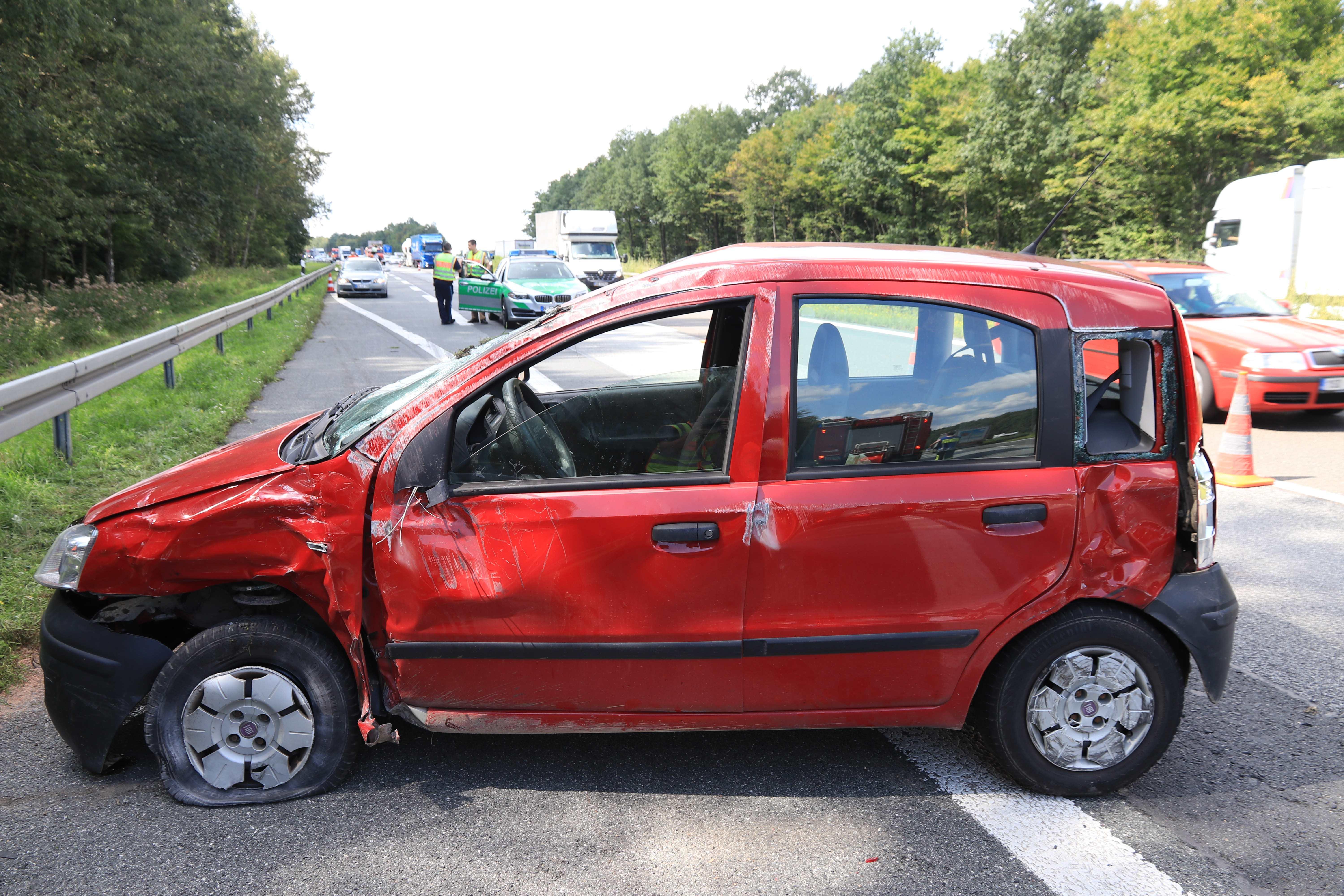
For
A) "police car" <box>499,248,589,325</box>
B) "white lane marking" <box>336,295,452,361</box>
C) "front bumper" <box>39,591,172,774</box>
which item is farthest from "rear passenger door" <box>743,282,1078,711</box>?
"police car" <box>499,248,589,325</box>

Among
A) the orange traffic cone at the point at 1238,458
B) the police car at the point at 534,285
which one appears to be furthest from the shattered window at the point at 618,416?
the police car at the point at 534,285

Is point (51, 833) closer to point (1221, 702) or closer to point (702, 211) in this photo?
point (1221, 702)

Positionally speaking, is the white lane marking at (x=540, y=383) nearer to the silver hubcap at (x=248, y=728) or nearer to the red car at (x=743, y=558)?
the red car at (x=743, y=558)

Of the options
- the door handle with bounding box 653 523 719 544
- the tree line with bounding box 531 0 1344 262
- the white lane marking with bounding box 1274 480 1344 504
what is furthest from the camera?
the tree line with bounding box 531 0 1344 262

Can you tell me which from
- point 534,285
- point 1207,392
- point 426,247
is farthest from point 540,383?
point 426,247

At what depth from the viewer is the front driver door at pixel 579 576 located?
2.79 m

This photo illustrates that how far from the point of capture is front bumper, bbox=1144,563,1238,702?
292cm

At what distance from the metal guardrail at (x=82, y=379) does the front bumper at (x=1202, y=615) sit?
620cm

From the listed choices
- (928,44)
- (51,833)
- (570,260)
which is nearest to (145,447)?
(51,833)

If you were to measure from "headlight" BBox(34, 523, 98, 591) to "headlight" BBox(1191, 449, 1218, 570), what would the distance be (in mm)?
3394

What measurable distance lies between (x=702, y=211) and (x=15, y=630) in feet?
243

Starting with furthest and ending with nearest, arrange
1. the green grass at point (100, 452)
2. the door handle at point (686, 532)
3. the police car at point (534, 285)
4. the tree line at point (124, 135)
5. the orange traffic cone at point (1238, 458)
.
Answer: the police car at point (534, 285) → the tree line at point (124, 135) → the orange traffic cone at point (1238, 458) → the green grass at point (100, 452) → the door handle at point (686, 532)

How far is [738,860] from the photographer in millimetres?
2688

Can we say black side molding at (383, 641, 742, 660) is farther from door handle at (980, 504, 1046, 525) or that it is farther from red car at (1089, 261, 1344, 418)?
red car at (1089, 261, 1344, 418)
